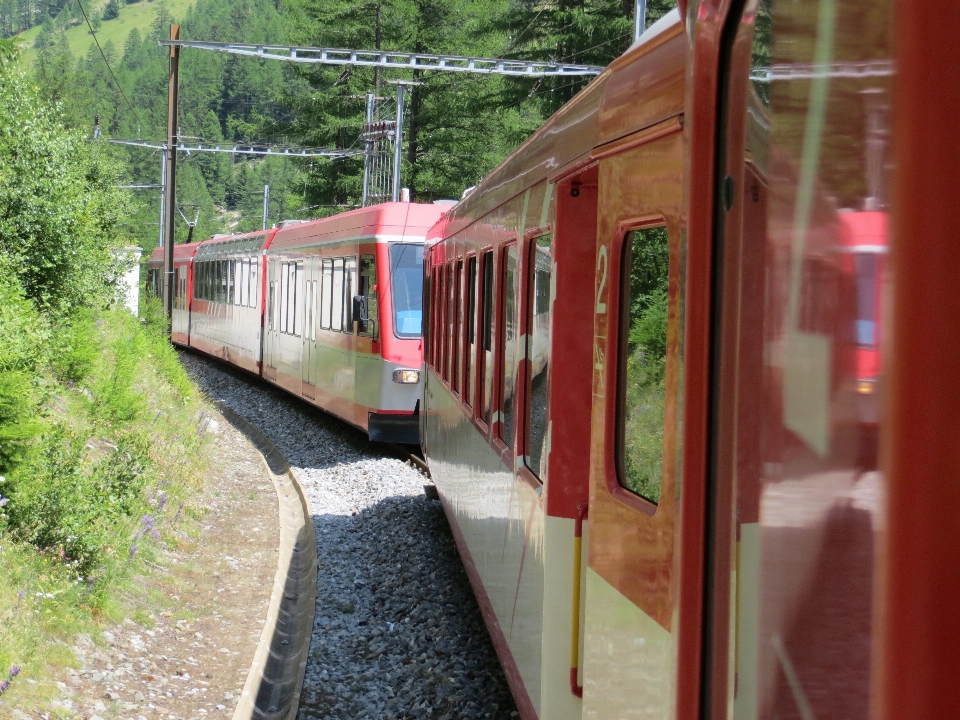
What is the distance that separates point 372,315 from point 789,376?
539 inches

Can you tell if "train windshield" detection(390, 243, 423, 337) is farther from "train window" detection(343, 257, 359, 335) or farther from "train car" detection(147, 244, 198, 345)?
"train car" detection(147, 244, 198, 345)

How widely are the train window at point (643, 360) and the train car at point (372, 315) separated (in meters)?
10.8

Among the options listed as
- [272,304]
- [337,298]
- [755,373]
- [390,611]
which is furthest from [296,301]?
[755,373]

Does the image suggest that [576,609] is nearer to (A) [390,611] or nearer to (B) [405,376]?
(A) [390,611]

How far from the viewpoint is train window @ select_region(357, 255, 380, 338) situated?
50.2 feet

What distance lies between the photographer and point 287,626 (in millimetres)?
8961

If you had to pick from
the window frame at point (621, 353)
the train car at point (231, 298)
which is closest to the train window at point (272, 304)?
the train car at point (231, 298)

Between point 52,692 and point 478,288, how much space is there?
326 cm

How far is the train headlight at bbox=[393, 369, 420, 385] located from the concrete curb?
1.88m

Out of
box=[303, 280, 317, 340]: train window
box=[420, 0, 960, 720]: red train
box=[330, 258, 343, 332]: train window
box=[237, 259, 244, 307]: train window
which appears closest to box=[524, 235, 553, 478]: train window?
box=[420, 0, 960, 720]: red train

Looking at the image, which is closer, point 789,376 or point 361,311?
point 789,376

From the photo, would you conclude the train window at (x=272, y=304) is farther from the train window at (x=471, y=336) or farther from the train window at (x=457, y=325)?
the train window at (x=471, y=336)

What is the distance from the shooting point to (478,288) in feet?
24.2

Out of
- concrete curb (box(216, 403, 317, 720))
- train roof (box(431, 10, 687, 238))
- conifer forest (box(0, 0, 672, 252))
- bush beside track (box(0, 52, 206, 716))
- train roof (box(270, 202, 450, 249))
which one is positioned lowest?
concrete curb (box(216, 403, 317, 720))
